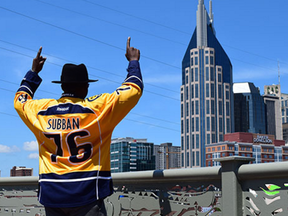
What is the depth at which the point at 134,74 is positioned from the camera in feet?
10.8

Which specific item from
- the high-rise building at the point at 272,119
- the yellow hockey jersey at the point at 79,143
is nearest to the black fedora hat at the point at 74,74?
the yellow hockey jersey at the point at 79,143

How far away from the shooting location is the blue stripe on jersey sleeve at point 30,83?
12.2ft

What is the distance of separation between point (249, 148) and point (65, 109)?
153 meters

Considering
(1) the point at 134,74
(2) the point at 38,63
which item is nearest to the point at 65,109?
(1) the point at 134,74

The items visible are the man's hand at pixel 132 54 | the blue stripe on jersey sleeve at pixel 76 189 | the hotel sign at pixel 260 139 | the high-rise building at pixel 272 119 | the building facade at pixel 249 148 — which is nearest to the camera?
the blue stripe on jersey sleeve at pixel 76 189

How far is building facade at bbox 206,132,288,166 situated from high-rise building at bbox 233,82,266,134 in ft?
90.2

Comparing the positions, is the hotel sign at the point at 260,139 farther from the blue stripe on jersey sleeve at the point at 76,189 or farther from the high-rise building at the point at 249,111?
the blue stripe on jersey sleeve at the point at 76,189

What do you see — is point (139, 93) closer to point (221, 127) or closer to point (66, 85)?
point (66, 85)

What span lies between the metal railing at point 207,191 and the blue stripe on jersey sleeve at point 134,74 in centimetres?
90

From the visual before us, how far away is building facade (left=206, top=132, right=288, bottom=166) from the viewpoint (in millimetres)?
148750

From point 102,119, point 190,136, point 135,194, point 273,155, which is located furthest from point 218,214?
point 190,136

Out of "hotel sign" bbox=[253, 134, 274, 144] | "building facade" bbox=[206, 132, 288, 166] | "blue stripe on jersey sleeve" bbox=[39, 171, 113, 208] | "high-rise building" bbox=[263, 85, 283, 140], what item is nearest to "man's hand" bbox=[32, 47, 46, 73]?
"blue stripe on jersey sleeve" bbox=[39, 171, 113, 208]

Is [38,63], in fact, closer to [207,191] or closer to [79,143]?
[79,143]

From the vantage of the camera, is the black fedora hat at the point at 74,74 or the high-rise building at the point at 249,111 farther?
the high-rise building at the point at 249,111
